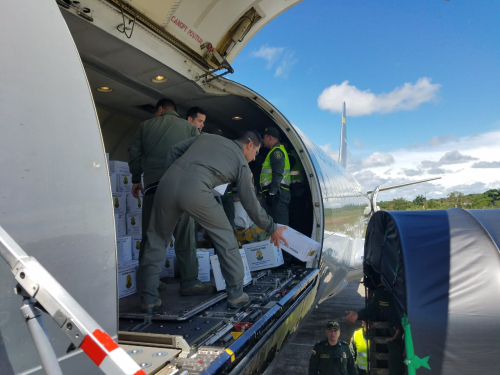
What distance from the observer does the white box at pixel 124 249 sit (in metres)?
4.12

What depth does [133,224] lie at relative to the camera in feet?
15.5

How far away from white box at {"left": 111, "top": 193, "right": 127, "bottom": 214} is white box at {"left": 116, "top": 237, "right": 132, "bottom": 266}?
425mm

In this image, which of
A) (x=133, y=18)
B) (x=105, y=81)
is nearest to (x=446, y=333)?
(x=133, y=18)

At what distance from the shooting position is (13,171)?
1.24 metres

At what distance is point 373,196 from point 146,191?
993cm

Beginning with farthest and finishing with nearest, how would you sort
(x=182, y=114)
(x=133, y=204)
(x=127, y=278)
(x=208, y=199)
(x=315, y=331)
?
(x=315, y=331) → (x=182, y=114) → (x=133, y=204) → (x=127, y=278) → (x=208, y=199)

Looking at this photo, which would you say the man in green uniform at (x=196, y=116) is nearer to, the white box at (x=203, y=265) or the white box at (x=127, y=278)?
the white box at (x=203, y=265)

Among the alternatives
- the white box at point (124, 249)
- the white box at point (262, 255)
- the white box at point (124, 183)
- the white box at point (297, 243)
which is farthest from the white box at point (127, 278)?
the white box at point (297, 243)

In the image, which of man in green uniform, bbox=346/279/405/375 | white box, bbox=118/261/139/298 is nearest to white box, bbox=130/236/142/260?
white box, bbox=118/261/139/298

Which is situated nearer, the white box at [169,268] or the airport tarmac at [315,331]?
the white box at [169,268]

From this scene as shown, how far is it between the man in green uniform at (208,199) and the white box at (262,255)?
1517 millimetres

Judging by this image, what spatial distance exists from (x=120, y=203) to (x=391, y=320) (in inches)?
127

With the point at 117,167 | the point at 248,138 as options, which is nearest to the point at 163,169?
the point at 117,167

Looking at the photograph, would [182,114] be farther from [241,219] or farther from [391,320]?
[391,320]
